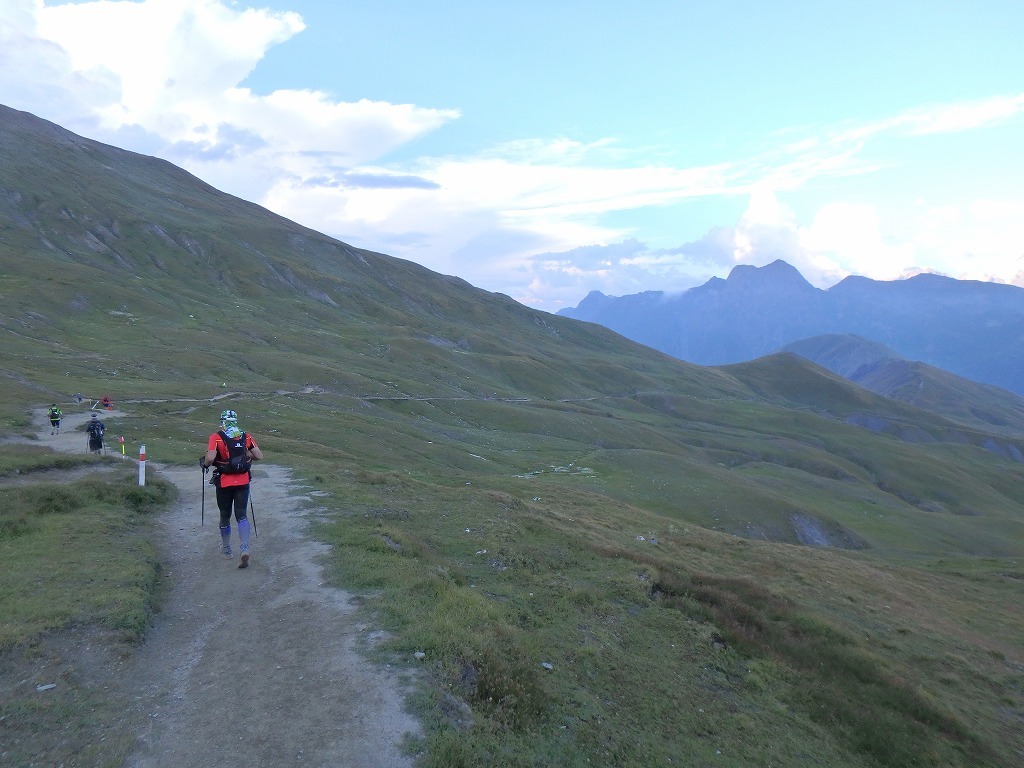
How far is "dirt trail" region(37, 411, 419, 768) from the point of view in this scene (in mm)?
9781

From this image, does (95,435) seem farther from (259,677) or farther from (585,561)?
(259,677)

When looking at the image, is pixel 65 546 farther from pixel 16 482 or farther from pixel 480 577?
pixel 480 577

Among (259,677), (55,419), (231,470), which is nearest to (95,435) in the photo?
(55,419)

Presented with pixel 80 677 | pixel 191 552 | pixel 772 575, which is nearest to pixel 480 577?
pixel 191 552

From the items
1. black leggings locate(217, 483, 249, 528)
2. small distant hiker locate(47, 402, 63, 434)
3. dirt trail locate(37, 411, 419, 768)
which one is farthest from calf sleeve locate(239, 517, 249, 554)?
small distant hiker locate(47, 402, 63, 434)

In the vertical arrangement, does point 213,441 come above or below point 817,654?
above

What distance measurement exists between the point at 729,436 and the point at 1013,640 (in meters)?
125

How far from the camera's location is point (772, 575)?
34.4 m

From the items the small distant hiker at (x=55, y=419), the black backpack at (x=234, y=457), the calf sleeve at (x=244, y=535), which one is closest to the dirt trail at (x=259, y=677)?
the calf sleeve at (x=244, y=535)

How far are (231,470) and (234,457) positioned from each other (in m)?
0.37

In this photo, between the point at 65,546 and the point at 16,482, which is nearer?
the point at 65,546

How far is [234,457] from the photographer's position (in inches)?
680

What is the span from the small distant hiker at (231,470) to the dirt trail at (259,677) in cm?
105

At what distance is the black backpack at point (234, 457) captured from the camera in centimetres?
1722
